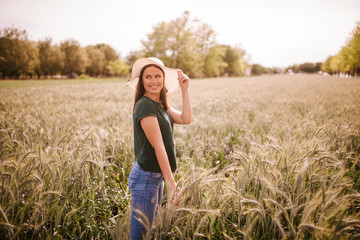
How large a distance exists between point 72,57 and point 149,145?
233ft

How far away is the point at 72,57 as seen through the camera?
59.9m

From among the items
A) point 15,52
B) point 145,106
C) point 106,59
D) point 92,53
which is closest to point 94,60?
point 92,53

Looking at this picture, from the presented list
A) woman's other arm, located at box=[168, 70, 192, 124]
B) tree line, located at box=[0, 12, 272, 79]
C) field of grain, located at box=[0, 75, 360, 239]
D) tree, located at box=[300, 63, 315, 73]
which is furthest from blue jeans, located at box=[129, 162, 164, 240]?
tree, located at box=[300, 63, 315, 73]

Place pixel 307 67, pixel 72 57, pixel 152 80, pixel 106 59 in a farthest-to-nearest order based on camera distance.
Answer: pixel 307 67 → pixel 106 59 → pixel 72 57 → pixel 152 80

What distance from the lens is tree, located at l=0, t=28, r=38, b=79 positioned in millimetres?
39122

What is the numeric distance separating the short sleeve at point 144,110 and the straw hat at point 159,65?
0.50 meters

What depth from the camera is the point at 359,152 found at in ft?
9.79

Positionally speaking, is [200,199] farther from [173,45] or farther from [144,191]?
[173,45]

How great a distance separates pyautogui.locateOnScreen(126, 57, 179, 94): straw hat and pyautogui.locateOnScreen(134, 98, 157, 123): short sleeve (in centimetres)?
50

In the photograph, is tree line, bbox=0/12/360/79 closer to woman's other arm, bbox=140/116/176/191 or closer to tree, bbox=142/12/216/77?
tree, bbox=142/12/216/77

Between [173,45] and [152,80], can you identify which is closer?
[152,80]

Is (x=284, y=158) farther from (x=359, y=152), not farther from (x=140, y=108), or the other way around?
(x=359, y=152)

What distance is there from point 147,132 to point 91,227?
103cm

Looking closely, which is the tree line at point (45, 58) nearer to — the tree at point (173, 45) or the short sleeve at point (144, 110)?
the tree at point (173, 45)
